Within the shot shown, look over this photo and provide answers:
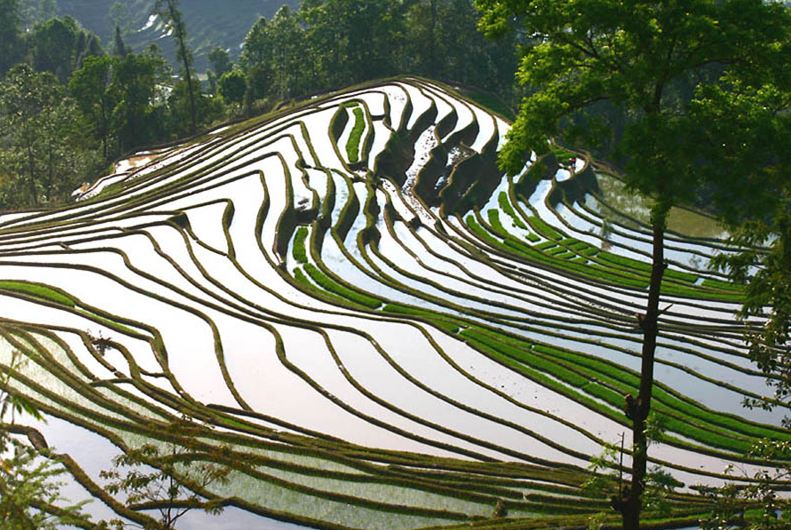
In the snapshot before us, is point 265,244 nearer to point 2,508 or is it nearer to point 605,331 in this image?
point 605,331

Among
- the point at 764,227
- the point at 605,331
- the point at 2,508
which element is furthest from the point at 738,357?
the point at 2,508

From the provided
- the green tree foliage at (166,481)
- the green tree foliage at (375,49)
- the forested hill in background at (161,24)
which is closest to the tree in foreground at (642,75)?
the green tree foliage at (166,481)

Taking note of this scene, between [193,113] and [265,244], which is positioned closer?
[265,244]

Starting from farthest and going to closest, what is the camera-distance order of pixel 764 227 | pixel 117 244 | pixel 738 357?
pixel 117 244
pixel 738 357
pixel 764 227

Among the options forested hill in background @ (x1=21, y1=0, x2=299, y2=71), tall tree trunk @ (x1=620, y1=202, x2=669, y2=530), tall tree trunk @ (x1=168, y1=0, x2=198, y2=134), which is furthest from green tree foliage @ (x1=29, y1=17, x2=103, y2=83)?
tall tree trunk @ (x1=620, y1=202, x2=669, y2=530)

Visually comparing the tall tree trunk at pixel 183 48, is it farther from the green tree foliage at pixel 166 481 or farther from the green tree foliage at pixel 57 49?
the green tree foliage at pixel 166 481

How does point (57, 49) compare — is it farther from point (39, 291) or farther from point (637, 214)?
point (637, 214)

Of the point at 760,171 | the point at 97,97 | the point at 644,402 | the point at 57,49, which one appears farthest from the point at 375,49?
the point at 760,171
